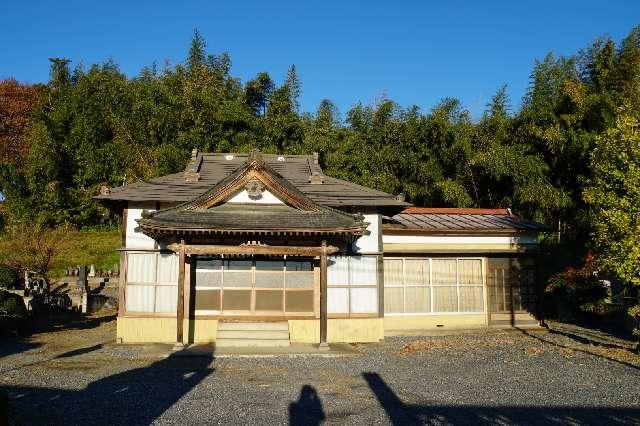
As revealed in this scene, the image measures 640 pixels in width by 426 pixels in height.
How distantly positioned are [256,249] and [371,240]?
3410 millimetres

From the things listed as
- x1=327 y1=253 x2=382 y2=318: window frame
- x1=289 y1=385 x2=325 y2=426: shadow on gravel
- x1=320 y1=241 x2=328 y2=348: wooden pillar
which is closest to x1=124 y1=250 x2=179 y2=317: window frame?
x1=320 y1=241 x2=328 y2=348: wooden pillar

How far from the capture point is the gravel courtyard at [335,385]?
22.2 ft

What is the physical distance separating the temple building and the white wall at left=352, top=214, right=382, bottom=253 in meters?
0.03

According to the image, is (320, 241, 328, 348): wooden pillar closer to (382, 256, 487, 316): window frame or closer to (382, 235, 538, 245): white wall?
(382, 256, 487, 316): window frame

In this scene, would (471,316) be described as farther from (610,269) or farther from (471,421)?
(471,421)

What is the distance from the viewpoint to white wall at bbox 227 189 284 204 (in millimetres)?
13102

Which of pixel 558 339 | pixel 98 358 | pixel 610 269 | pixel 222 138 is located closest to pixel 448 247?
pixel 558 339

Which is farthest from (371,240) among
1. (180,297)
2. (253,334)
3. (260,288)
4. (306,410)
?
(306,410)

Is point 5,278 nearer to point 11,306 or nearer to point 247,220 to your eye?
point 11,306

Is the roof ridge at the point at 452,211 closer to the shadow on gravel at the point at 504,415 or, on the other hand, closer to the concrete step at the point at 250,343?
the concrete step at the point at 250,343

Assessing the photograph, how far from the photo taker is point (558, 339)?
13.2m

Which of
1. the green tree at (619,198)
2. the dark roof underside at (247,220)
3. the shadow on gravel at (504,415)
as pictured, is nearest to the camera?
the shadow on gravel at (504,415)

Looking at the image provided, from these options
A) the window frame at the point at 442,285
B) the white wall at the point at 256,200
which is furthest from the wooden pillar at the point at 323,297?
the window frame at the point at 442,285

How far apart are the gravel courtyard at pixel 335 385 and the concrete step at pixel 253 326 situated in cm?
163
